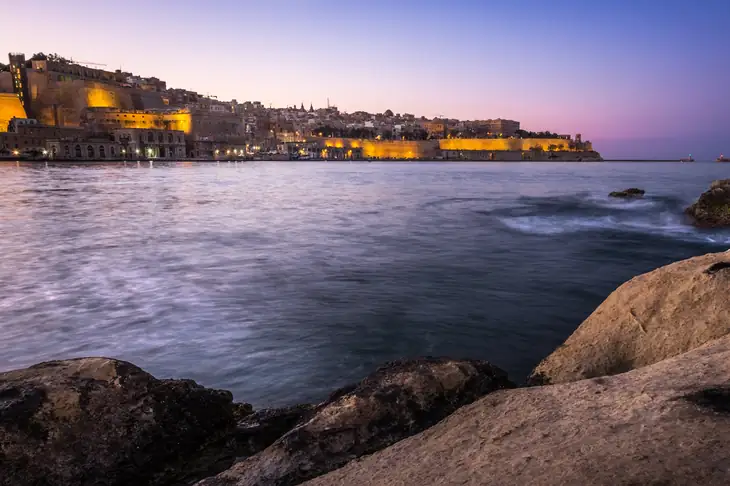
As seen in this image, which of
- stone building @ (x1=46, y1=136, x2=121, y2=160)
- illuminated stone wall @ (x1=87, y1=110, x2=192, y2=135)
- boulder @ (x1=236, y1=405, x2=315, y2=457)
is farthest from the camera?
illuminated stone wall @ (x1=87, y1=110, x2=192, y2=135)

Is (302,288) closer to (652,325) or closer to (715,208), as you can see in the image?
(652,325)

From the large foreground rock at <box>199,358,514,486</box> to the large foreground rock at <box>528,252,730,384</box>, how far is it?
0.56m

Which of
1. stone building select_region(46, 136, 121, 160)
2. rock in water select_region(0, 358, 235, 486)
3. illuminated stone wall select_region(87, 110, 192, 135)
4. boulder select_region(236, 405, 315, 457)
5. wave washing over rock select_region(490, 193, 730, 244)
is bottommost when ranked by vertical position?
wave washing over rock select_region(490, 193, 730, 244)

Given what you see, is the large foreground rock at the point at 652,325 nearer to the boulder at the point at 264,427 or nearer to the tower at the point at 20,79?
the boulder at the point at 264,427

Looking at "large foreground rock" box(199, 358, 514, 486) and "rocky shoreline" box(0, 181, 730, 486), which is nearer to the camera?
"rocky shoreline" box(0, 181, 730, 486)

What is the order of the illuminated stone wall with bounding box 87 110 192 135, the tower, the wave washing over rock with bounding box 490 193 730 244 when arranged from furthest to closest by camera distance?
the illuminated stone wall with bounding box 87 110 192 135 → the tower → the wave washing over rock with bounding box 490 193 730 244

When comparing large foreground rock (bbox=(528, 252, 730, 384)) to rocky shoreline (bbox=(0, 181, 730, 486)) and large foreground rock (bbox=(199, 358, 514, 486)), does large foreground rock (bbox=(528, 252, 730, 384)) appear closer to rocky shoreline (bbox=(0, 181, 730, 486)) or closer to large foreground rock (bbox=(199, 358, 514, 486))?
rocky shoreline (bbox=(0, 181, 730, 486))

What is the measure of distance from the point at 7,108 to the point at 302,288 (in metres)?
80.3

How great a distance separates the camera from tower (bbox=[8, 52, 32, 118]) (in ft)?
256

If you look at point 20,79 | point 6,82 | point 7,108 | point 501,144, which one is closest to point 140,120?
point 20,79

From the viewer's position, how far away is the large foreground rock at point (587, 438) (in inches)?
61.5

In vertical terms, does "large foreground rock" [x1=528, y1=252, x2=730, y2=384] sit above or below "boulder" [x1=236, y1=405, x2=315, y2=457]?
above

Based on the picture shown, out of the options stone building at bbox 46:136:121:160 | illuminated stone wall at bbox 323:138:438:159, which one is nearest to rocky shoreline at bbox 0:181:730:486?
stone building at bbox 46:136:121:160

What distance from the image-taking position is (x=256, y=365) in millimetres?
4848
